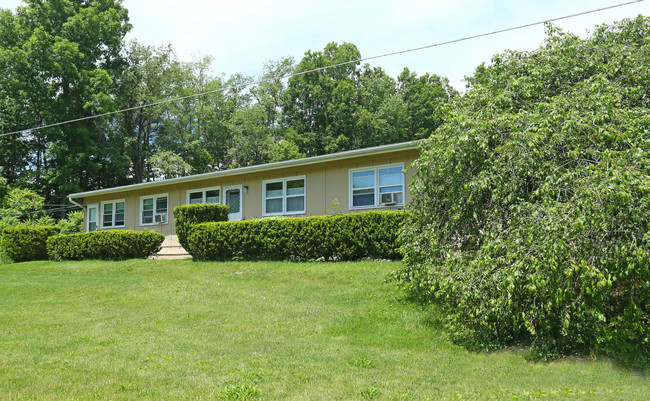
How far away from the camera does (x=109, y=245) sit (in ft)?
53.3

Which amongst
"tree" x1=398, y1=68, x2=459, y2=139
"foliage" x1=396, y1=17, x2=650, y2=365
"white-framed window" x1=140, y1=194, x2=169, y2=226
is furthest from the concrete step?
"tree" x1=398, y1=68, x2=459, y2=139

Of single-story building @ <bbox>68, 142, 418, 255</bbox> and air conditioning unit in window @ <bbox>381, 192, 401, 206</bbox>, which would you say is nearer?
air conditioning unit in window @ <bbox>381, 192, 401, 206</bbox>

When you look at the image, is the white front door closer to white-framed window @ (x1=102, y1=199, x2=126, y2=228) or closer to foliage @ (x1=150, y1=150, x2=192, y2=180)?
white-framed window @ (x1=102, y1=199, x2=126, y2=228)

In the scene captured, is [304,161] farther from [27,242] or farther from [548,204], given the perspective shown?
[27,242]

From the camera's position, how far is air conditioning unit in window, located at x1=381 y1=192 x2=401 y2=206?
518 inches

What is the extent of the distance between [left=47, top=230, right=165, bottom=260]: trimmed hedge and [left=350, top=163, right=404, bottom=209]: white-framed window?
276 inches

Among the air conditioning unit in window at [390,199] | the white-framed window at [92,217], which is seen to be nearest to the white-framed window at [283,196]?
the air conditioning unit in window at [390,199]

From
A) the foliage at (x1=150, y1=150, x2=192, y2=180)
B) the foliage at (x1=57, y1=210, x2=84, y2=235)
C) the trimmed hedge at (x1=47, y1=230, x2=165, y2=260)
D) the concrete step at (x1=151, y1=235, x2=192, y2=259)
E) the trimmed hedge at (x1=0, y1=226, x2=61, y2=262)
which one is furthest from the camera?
the foliage at (x1=150, y1=150, x2=192, y2=180)

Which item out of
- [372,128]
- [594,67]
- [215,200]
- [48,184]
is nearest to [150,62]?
[48,184]

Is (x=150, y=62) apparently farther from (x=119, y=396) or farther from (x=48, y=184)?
(x=119, y=396)

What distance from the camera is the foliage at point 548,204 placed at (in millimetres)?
4711

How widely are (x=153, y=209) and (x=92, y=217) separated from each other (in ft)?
15.8

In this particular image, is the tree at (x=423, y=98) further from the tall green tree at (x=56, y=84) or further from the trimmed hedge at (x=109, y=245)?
the trimmed hedge at (x=109, y=245)

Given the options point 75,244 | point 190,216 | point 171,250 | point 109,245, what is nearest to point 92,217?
point 75,244
